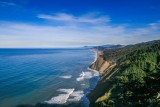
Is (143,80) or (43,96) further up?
(143,80)

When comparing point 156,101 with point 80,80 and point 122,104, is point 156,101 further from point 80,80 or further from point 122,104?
point 80,80

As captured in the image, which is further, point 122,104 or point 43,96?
point 43,96

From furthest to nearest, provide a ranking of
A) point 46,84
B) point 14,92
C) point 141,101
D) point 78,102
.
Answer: point 46,84, point 14,92, point 78,102, point 141,101

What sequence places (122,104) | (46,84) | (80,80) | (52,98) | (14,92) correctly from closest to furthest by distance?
(122,104) < (52,98) < (14,92) < (46,84) < (80,80)

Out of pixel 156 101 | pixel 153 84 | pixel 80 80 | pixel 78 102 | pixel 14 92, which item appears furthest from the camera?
pixel 80 80

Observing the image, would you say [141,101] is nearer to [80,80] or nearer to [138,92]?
[138,92]

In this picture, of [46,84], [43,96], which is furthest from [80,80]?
[43,96]

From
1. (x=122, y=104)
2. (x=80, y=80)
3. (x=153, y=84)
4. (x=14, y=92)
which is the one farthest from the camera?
(x=80, y=80)

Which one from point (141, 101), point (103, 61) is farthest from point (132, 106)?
point (103, 61)

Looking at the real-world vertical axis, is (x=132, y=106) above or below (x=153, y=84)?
below

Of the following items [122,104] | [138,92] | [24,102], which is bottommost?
[24,102]
